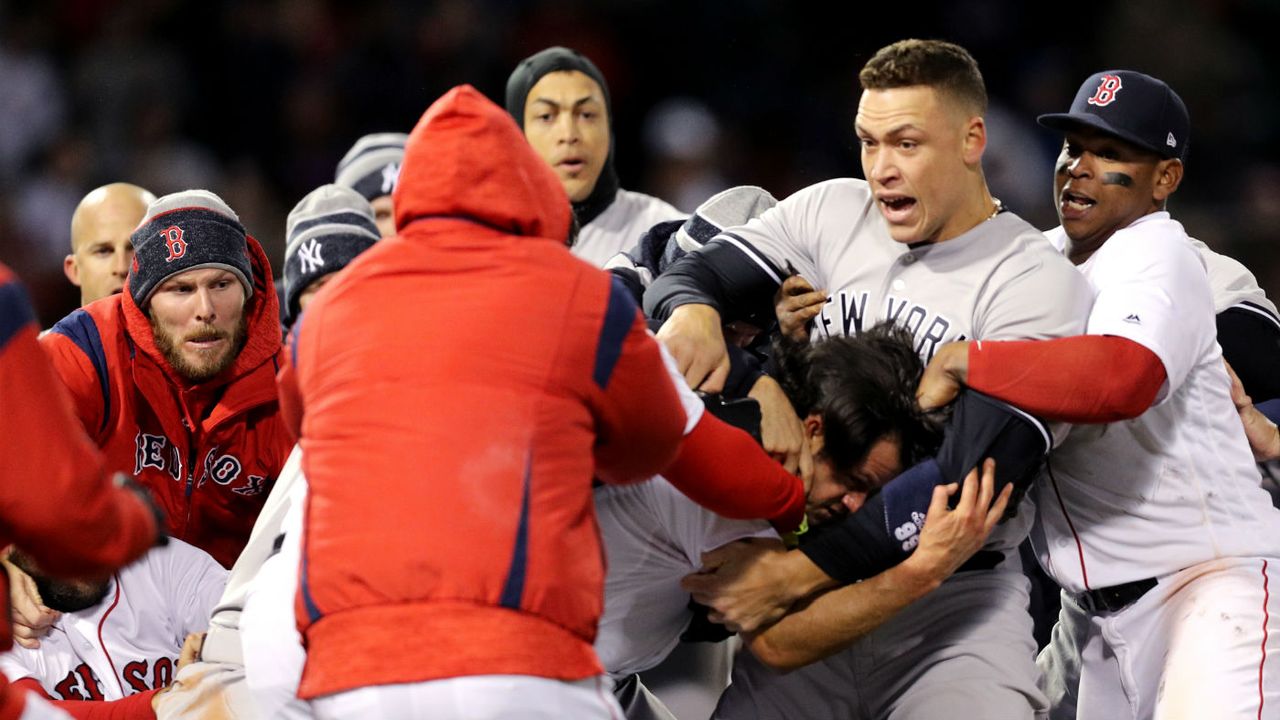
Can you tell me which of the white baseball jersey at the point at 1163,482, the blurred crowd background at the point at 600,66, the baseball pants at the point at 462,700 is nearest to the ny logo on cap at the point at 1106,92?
the white baseball jersey at the point at 1163,482

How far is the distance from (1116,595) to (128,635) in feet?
8.49

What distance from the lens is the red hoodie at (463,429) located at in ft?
8.23

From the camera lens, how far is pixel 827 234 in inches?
152

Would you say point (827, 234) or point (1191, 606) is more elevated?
point (827, 234)

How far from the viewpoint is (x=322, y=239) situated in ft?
17.8

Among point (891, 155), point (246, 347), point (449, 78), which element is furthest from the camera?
point (449, 78)

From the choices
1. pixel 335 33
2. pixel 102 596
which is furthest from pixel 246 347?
pixel 335 33

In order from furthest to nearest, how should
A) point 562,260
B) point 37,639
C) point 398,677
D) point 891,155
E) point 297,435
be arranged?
point 37,639
point 891,155
point 297,435
point 562,260
point 398,677

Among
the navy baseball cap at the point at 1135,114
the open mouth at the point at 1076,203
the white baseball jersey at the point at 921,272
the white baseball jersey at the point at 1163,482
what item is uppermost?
the navy baseball cap at the point at 1135,114

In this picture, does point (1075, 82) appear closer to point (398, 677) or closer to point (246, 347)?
point (246, 347)

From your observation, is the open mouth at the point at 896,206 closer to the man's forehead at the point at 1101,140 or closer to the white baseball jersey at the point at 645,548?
the man's forehead at the point at 1101,140

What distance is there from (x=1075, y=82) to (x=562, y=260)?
A: 22.7 ft

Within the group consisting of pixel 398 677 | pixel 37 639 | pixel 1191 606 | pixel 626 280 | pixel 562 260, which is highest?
pixel 562 260

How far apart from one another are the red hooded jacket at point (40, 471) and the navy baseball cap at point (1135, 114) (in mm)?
2641
